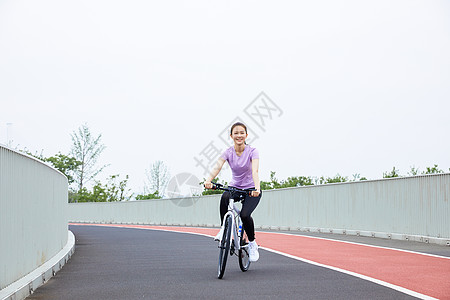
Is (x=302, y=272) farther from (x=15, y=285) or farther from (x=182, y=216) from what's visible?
(x=182, y=216)

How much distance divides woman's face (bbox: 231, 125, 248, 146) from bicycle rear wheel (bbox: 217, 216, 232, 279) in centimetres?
102

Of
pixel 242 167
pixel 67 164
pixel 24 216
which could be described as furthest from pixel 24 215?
pixel 67 164

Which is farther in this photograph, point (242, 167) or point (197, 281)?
point (242, 167)

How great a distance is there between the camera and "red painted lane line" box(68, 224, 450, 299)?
7816 millimetres

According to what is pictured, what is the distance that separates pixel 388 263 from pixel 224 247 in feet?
10.4

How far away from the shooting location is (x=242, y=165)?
9.03 meters

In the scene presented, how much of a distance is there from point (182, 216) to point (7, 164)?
106 feet

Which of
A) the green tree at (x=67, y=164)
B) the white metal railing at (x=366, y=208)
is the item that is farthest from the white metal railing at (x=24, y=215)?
the green tree at (x=67, y=164)

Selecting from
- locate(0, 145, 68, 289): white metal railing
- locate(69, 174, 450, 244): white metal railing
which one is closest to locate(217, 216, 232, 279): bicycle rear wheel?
locate(0, 145, 68, 289): white metal railing

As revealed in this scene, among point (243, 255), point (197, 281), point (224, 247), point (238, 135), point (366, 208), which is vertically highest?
point (238, 135)

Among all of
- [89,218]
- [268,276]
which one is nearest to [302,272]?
[268,276]

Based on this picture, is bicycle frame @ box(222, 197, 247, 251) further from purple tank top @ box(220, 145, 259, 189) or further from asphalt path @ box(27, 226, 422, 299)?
asphalt path @ box(27, 226, 422, 299)

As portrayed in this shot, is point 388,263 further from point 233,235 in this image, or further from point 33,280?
point 33,280

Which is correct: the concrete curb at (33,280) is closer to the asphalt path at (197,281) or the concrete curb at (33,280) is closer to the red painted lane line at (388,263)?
the asphalt path at (197,281)
